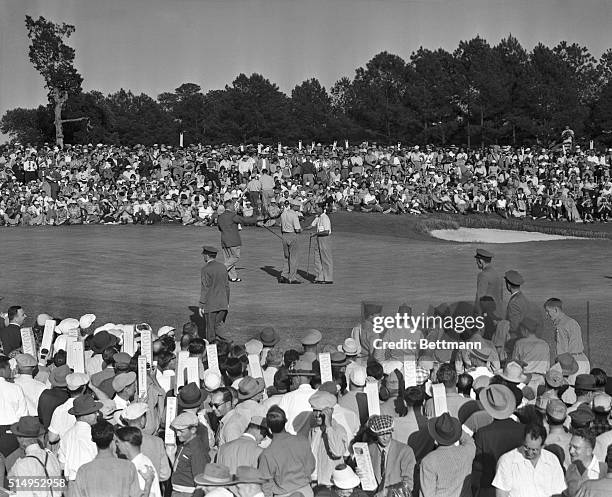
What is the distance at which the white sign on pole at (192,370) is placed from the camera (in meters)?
10.5

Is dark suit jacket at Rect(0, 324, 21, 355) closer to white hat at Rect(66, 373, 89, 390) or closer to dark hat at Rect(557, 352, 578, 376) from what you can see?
white hat at Rect(66, 373, 89, 390)

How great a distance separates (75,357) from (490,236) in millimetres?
25925

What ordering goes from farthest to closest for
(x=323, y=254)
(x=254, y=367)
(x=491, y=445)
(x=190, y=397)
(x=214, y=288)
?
(x=323, y=254) → (x=214, y=288) → (x=254, y=367) → (x=190, y=397) → (x=491, y=445)

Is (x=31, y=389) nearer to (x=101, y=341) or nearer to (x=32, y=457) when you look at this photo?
(x=32, y=457)

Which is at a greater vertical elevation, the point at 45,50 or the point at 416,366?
the point at 45,50

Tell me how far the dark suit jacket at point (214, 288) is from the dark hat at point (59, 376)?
6.15 m

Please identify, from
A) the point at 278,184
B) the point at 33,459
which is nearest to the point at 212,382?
the point at 33,459

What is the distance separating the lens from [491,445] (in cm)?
839

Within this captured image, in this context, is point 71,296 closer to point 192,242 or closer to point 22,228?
point 192,242

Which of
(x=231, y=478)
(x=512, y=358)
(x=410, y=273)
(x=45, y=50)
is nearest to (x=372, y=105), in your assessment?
(x=45, y=50)

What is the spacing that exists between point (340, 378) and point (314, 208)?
73.2 feet

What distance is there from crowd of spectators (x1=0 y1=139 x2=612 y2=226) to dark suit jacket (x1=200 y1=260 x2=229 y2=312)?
15825 millimetres

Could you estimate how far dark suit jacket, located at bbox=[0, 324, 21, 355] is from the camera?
45.2ft

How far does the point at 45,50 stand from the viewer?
4275cm
